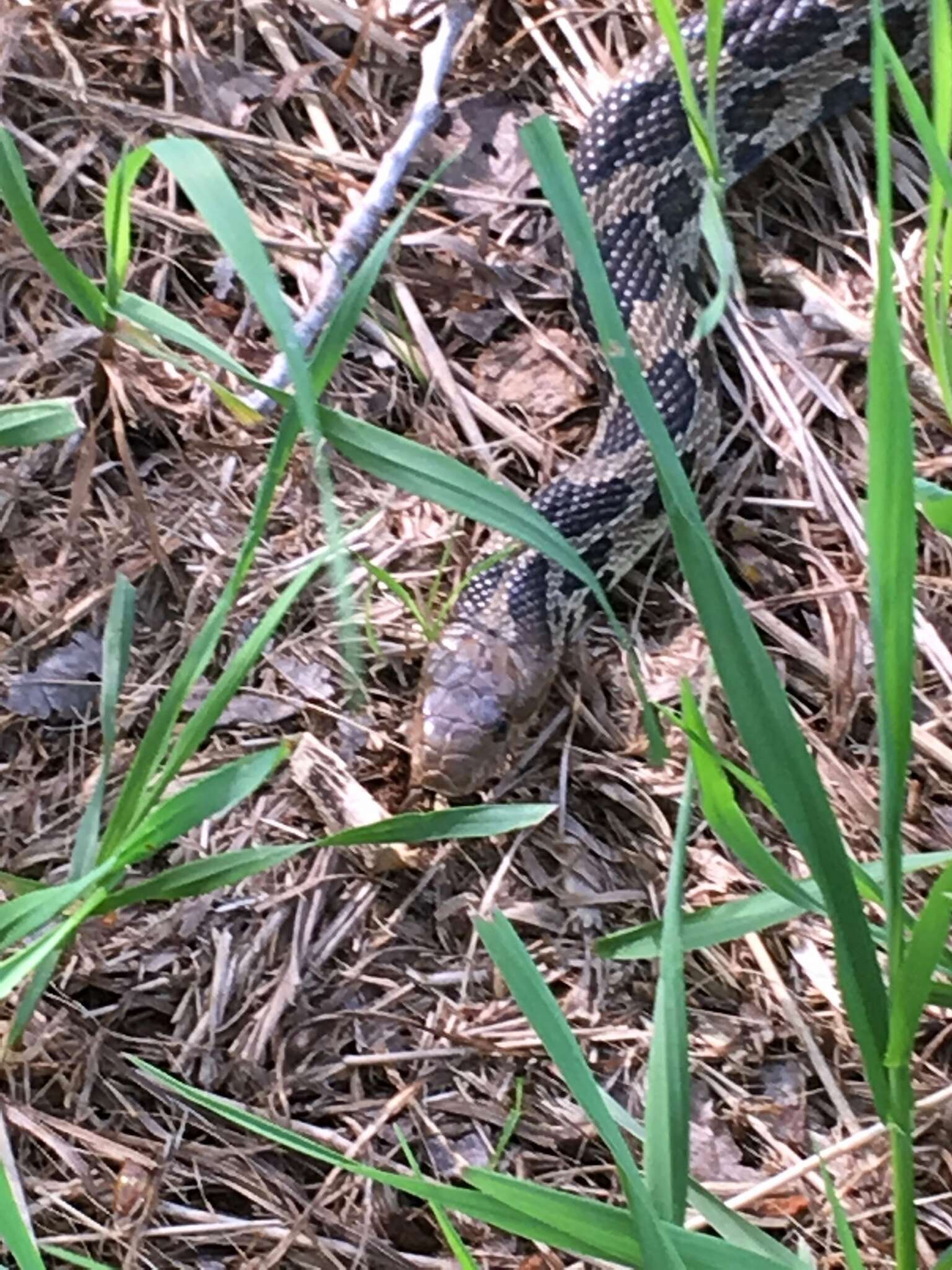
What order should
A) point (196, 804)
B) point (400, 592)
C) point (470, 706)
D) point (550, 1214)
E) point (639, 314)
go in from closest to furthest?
1. point (550, 1214)
2. point (196, 804)
3. point (400, 592)
4. point (470, 706)
5. point (639, 314)

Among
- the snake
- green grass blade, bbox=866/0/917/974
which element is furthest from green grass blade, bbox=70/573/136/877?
green grass blade, bbox=866/0/917/974

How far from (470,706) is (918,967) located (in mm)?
1004

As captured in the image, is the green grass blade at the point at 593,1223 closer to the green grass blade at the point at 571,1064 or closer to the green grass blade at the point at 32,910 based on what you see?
the green grass blade at the point at 571,1064

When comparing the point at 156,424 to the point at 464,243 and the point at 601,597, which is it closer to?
the point at 464,243

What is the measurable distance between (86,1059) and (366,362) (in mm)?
1297

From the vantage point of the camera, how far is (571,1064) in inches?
48.4

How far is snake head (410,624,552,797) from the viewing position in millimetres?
2057

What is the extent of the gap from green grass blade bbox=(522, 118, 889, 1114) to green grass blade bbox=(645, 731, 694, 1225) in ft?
0.55

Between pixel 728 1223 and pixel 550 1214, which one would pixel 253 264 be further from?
pixel 728 1223

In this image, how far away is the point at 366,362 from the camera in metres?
2.36

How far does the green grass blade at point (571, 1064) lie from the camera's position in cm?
117

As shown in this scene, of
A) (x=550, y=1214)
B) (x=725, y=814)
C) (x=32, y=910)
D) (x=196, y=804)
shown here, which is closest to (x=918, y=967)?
(x=725, y=814)

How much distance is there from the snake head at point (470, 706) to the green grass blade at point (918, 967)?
0.94 m

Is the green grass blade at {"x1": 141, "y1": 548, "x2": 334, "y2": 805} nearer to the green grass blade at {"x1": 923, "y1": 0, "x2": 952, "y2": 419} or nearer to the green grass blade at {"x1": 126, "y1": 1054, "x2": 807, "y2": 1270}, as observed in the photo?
the green grass blade at {"x1": 126, "y1": 1054, "x2": 807, "y2": 1270}
